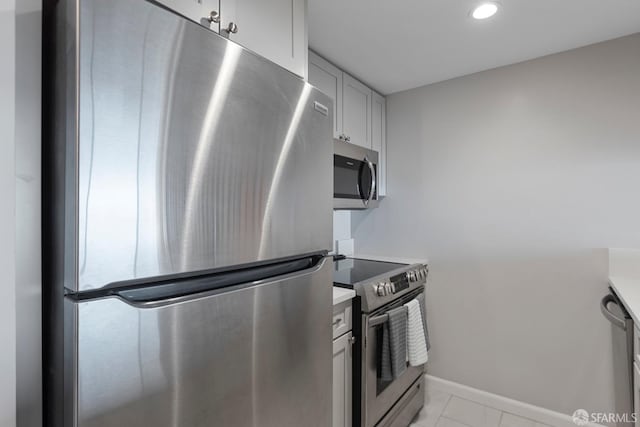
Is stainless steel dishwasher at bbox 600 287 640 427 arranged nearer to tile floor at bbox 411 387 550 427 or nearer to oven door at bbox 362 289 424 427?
tile floor at bbox 411 387 550 427

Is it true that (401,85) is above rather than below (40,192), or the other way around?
above

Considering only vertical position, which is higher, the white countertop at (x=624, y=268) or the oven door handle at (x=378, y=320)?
the white countertop at (x=624, y=268)

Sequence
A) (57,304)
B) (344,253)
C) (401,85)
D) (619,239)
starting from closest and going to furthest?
(57,304)
(619,239)
(401,85)
(344,253)

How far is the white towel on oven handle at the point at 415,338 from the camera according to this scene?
5.90ft

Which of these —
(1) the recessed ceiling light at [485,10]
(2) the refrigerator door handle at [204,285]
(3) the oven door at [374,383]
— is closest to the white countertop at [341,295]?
(3) the oven door at [374,383]

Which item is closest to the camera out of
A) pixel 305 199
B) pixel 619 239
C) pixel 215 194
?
pixel 215 194

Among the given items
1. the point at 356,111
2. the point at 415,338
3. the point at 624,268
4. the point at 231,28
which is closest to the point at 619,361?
the point at 624,268

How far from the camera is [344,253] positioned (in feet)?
8.87

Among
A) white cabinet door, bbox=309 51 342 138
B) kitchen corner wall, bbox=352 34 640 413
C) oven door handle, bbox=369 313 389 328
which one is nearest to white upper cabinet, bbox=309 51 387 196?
white cabinet door, bbox=309 51 342 138

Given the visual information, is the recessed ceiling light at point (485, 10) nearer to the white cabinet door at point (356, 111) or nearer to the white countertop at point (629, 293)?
the white cabinet door at point (356, 111)

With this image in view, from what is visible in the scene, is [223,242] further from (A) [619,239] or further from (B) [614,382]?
(B) [614,382]

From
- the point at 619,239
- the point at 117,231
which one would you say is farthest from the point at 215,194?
the point at 619,239

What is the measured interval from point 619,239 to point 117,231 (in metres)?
2.44

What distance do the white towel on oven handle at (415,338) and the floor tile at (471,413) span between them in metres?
0.58
